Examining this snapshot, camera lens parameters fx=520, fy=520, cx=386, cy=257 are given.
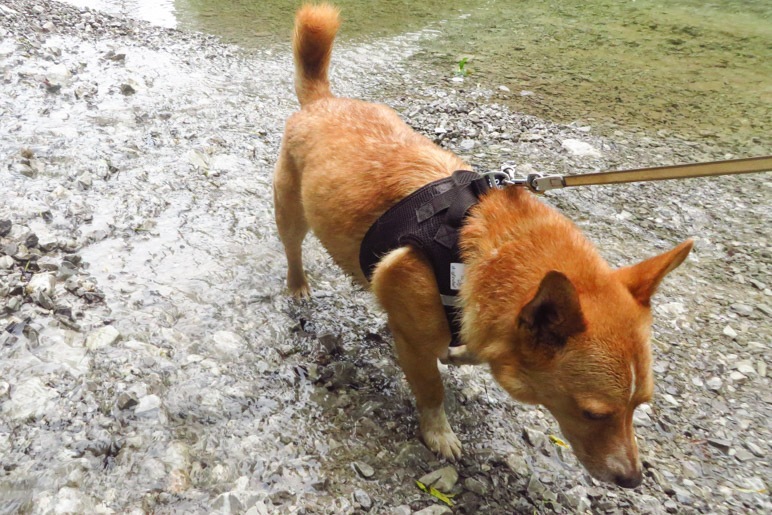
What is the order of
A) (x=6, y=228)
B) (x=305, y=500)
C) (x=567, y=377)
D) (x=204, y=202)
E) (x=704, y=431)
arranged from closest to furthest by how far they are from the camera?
(x=567, y=377)
(x=305, y=500)
(x=704, y=431)
(x=6, y=228)
(x=204, y=202)

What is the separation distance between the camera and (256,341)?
133 inches

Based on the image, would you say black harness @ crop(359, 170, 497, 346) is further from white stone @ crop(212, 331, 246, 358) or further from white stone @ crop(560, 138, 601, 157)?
white stone @ crop(560, 138, 601, 157)

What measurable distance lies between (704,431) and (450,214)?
2019 millimetres

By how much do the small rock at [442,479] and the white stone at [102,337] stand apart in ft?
6.39

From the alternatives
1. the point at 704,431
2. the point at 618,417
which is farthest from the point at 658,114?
the point at 618,417

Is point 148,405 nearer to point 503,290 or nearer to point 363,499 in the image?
point 363,499

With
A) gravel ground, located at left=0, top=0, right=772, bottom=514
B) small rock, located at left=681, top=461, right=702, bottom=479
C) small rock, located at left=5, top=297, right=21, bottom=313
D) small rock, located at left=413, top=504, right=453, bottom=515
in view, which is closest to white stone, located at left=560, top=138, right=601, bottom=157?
gravel ground, located at left=0, top=0, right=772, bottom=514

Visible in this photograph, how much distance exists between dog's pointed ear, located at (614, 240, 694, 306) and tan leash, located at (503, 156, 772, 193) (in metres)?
0.31

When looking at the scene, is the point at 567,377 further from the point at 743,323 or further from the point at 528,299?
the point at 743,323

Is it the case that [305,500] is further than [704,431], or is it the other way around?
[704,431]

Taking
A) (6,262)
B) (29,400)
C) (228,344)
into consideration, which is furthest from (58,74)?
(29,400)

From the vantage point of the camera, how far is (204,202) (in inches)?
177

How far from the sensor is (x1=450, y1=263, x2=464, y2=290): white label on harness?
7.84 ft

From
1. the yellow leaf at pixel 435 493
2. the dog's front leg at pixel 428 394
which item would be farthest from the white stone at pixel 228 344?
the yellow leaf at pixel 435 493
